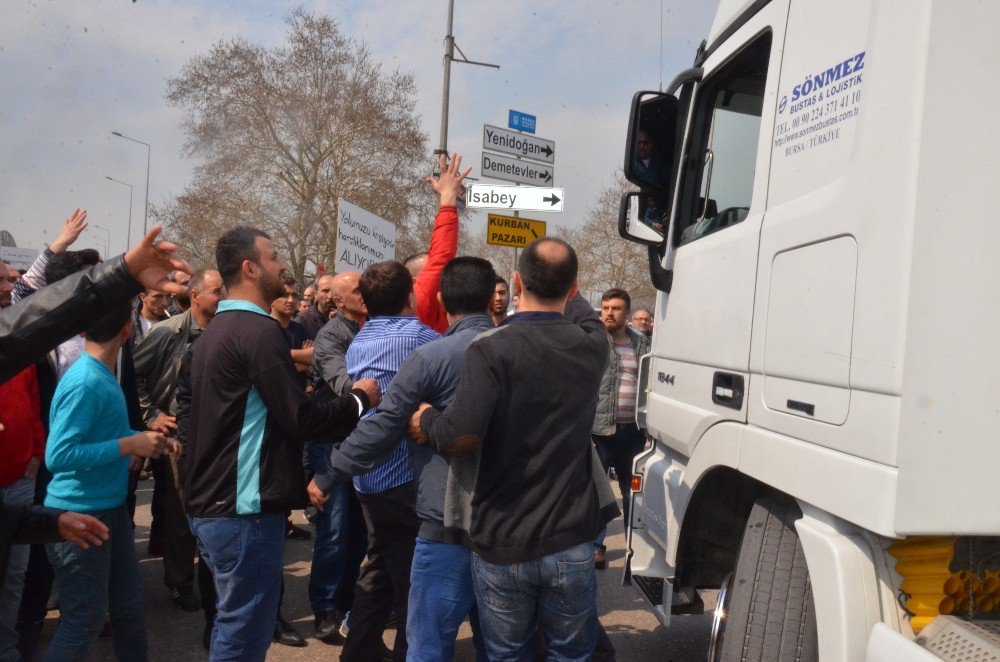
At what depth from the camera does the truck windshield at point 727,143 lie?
2674 mm

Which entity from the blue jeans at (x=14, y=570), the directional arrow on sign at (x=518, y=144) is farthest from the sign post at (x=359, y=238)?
the blue jeans at (x=14, y=570)

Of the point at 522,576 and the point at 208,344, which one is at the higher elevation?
the point at 208,344

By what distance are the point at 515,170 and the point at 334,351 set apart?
13.8ft

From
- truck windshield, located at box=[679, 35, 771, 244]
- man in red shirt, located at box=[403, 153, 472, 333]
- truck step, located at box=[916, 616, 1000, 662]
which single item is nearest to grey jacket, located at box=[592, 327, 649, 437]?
man in red shirt, located at box=[403, 153, 472, 333]

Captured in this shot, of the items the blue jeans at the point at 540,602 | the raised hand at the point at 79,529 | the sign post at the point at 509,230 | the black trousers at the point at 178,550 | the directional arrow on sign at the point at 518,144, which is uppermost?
the directional arrow on sign at the point at 518,144

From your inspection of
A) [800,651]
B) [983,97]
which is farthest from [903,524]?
[983,97]

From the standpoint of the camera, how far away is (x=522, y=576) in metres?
2.51

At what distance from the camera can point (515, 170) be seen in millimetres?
8008

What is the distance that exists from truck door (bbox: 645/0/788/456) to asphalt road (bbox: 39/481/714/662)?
63.1 inches

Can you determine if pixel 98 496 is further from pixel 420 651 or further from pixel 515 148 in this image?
pixel 515 148

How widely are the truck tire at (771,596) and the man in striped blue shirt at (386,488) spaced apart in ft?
4.92

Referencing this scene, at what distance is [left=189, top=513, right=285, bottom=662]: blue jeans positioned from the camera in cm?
282

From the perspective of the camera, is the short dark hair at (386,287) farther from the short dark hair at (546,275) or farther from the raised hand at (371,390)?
the short dark hair at (546,275)

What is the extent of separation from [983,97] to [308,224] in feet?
86.1
